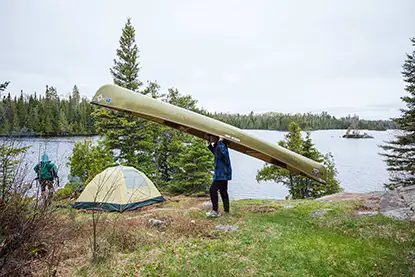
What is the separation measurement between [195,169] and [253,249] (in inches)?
471

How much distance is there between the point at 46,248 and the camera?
3369 millimetres

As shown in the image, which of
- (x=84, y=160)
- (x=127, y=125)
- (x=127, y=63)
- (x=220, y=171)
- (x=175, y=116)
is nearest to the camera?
(x=220, y=171)

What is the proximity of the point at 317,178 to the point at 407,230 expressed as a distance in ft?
9.15

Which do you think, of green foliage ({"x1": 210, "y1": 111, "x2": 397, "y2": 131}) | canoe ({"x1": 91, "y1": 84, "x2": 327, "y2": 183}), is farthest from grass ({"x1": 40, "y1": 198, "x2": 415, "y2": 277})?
green foliage ({"x1": 210, "y1": 111, "x2": 397, "y2": 131})

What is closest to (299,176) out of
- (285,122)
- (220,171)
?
(220,171)

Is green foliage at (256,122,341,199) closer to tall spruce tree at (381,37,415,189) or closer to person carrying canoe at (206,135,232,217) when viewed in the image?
tall spruce tree at (381,37,415,189)

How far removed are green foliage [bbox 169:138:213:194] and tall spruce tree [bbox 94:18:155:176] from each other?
8.95ft

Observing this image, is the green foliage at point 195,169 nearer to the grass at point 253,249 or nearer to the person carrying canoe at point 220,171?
the person carrying canoe at point 220,171

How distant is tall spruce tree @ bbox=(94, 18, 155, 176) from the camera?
1681 centimetres

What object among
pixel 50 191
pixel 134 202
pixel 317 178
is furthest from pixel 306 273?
pixel 134 202

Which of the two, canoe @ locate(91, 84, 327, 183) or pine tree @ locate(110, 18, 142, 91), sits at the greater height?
pine tree @ locate(110, 18, 142, 91)

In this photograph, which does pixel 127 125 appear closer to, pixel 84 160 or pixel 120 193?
pixel 84 160

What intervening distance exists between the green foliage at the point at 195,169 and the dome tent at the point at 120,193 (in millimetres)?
5988

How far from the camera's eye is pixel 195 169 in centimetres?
1591
